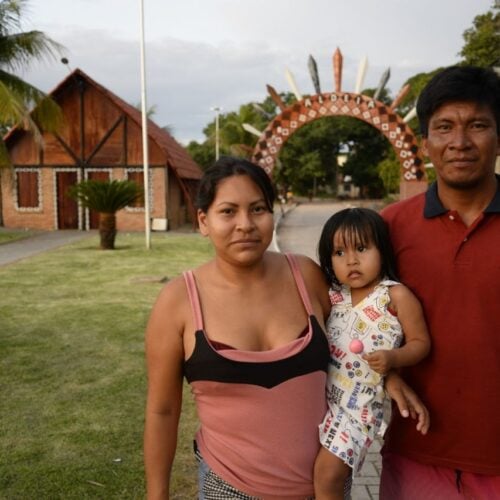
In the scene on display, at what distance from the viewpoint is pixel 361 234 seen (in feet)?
6.61

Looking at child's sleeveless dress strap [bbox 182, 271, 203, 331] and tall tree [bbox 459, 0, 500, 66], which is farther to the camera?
tall tree [bbox 459, 0, 500, 66]

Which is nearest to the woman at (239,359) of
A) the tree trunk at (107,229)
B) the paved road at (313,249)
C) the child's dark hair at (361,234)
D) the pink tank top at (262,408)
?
the pink tank top at (262,408)

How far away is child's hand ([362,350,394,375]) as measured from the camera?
1.80m

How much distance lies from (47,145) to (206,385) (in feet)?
82.7

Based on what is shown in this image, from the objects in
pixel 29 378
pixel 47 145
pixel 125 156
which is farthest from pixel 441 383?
pixel 47 145

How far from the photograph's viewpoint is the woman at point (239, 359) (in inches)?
67.2

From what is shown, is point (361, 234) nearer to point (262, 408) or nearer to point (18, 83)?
point (262, 408)

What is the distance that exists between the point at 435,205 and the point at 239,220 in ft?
2.24

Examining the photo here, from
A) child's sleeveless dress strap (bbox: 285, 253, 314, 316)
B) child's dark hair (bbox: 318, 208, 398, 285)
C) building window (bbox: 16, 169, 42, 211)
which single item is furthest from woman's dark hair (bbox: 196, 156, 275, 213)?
building window (bbox: 16, 169, 42, 211)

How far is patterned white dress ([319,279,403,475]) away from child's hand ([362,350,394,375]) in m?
0.08

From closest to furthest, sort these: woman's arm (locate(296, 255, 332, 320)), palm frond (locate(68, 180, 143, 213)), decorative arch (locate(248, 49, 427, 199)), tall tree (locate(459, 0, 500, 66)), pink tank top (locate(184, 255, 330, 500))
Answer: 1. pink tank top (locate(184, 255, 330, 500))
2. woman's arm (locate(296, 255, 332, 320))
3. decorative arch (locate(248, 49, 427, 199))
4. palm frond (locate(68, 180, 143, 213))
5. tall tree (locate(459, 0, 500, 66))

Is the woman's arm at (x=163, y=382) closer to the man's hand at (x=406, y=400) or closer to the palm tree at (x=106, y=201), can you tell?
the man's hand at (x=406, y=400)

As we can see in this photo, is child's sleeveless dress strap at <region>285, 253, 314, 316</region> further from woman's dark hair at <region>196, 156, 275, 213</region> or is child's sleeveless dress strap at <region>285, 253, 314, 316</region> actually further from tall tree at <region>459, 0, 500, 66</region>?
tall tree at <region>459, 0, 500, 66</region>

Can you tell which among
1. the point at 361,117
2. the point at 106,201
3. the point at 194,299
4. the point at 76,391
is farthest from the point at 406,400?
→ the point at 106,201
